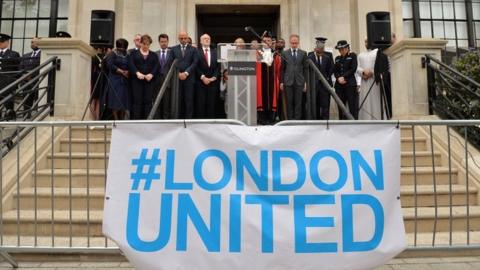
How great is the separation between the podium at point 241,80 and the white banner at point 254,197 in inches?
140

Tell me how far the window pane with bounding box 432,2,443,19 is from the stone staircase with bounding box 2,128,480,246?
890 centimetres

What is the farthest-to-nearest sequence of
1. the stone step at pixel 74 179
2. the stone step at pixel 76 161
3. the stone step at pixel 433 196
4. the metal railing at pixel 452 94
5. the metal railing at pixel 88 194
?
the metal railing at pixel 452 94, the stone step at pixel 76 161, the stone step at pixel 74 179, the stone step at pixel 433 196, the metal railing at pixel 88 194

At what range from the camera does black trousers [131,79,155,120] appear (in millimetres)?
8102

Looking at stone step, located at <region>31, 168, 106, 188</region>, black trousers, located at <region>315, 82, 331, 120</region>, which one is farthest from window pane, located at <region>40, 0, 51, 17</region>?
black trousers, located at <region>315, 82, 331, 120</region>

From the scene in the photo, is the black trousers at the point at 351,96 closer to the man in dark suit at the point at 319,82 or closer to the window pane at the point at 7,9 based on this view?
the man in dark suit at the point at 319,82

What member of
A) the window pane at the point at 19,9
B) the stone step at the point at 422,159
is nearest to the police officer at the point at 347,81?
the stone step at the point at 422,159

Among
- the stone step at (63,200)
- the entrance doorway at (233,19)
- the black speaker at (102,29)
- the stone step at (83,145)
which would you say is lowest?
the stone step at (63,200)

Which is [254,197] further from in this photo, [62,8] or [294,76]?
[62,8]

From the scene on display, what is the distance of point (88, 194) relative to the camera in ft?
14.4

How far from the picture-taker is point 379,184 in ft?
11.7

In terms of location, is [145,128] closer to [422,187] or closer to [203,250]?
[203,250]

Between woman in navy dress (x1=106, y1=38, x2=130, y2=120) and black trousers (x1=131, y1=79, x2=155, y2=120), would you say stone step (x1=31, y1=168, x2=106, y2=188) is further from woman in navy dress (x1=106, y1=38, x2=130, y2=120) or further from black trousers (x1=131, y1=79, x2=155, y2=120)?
woman in navy dress (x1=106, y1=38, x2=130, y2=120)

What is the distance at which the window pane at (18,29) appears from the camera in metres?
13.7

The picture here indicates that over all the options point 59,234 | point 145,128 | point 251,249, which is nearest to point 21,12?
point 59,234
